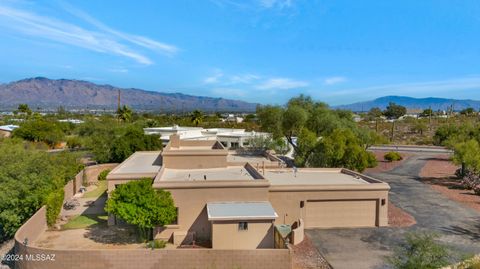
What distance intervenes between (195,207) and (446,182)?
26011 millimetres

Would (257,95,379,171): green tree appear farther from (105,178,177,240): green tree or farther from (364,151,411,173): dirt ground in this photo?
(105,178,177,240): green tree

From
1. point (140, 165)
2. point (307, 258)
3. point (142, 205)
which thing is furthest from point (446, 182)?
point (142, 205)

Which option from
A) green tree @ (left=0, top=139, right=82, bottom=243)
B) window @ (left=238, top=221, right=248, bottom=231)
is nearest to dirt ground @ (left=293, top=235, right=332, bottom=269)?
window @ (left=238, top=221, right=248, bottom=231)

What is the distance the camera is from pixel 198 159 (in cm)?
2788

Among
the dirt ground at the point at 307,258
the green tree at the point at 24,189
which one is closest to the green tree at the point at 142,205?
the green tree at the point at 24,189

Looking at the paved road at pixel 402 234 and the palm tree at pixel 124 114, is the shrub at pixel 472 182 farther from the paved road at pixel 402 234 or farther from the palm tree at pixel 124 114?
the palm tree at pixel 124 114

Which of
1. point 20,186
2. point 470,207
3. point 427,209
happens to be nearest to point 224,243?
point 20,186

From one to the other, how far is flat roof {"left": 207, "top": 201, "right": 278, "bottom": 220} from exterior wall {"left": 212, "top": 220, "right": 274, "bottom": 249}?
0.31 metres

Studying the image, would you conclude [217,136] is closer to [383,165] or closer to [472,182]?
[383,165]

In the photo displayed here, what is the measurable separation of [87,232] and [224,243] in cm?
804

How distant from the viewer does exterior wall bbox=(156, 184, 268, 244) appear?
798 inches

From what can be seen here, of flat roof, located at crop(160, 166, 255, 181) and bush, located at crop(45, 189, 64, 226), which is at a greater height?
flat roof, located at crop(160, 166, 255, 181)

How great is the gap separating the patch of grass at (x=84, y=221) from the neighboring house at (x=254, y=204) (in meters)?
1.45

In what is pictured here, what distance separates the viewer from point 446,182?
116ft
